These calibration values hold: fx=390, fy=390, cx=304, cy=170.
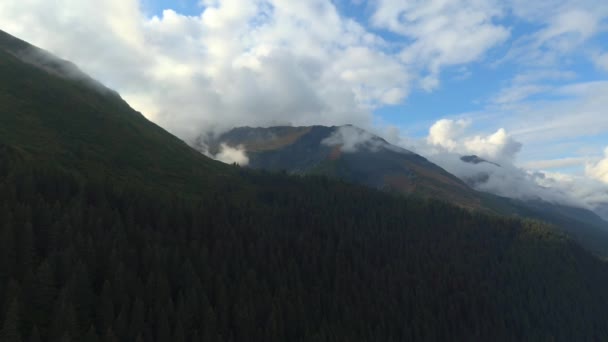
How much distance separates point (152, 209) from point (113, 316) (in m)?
66.4

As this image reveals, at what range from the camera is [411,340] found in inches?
5517

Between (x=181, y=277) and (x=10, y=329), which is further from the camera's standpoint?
(x=181, y=277)

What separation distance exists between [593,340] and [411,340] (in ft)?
416

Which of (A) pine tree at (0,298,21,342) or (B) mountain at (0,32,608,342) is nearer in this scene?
(A) pine tree at (0,298,21,342)

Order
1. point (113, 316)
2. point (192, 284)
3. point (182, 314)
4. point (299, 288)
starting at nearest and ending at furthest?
1. point (113, 316)
2. point (182, 314)
3. point (192, 284)
4. point (299, 288)

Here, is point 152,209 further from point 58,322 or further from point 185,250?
point 58,322

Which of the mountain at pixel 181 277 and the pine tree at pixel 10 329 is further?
the mountain at pixel 181 277

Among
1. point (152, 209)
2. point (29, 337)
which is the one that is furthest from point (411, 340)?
point (29, 337)

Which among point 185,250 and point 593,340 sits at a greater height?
point 185,250

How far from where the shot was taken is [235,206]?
190m

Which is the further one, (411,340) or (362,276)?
(362,276)

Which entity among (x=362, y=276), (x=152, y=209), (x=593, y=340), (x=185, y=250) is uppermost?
(x=152, y=209)

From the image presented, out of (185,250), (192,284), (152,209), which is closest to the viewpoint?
(192,284)

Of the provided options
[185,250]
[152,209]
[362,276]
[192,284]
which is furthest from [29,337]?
[362,276]
